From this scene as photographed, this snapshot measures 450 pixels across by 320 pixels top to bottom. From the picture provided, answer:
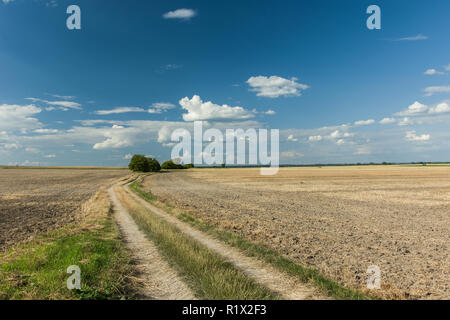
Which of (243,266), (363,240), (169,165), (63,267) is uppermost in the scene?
(169,165)

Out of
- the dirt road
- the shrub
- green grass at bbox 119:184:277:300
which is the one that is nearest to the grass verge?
the dirt road

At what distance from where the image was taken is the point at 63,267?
7.98 m

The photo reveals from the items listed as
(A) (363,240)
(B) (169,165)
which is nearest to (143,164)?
(B) (169,165)

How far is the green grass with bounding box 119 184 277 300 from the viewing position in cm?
669

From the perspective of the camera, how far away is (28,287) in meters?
6.64

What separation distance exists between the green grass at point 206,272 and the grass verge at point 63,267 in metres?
1.66

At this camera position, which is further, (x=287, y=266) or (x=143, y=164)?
(x=143, y=164)

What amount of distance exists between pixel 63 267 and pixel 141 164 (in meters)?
125

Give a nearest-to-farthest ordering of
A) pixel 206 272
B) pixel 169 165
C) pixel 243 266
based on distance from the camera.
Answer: pixel 206 272 → pixel 243 266 → pixel 169 165

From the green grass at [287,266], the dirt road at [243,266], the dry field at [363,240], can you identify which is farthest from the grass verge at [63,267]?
the dry field at [363,240]

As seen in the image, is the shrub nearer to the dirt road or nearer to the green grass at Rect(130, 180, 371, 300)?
the dirt road

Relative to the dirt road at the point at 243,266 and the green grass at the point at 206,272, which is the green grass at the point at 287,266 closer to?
the dirt road at the point at 243,266

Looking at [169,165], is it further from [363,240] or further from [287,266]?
[287,266]
